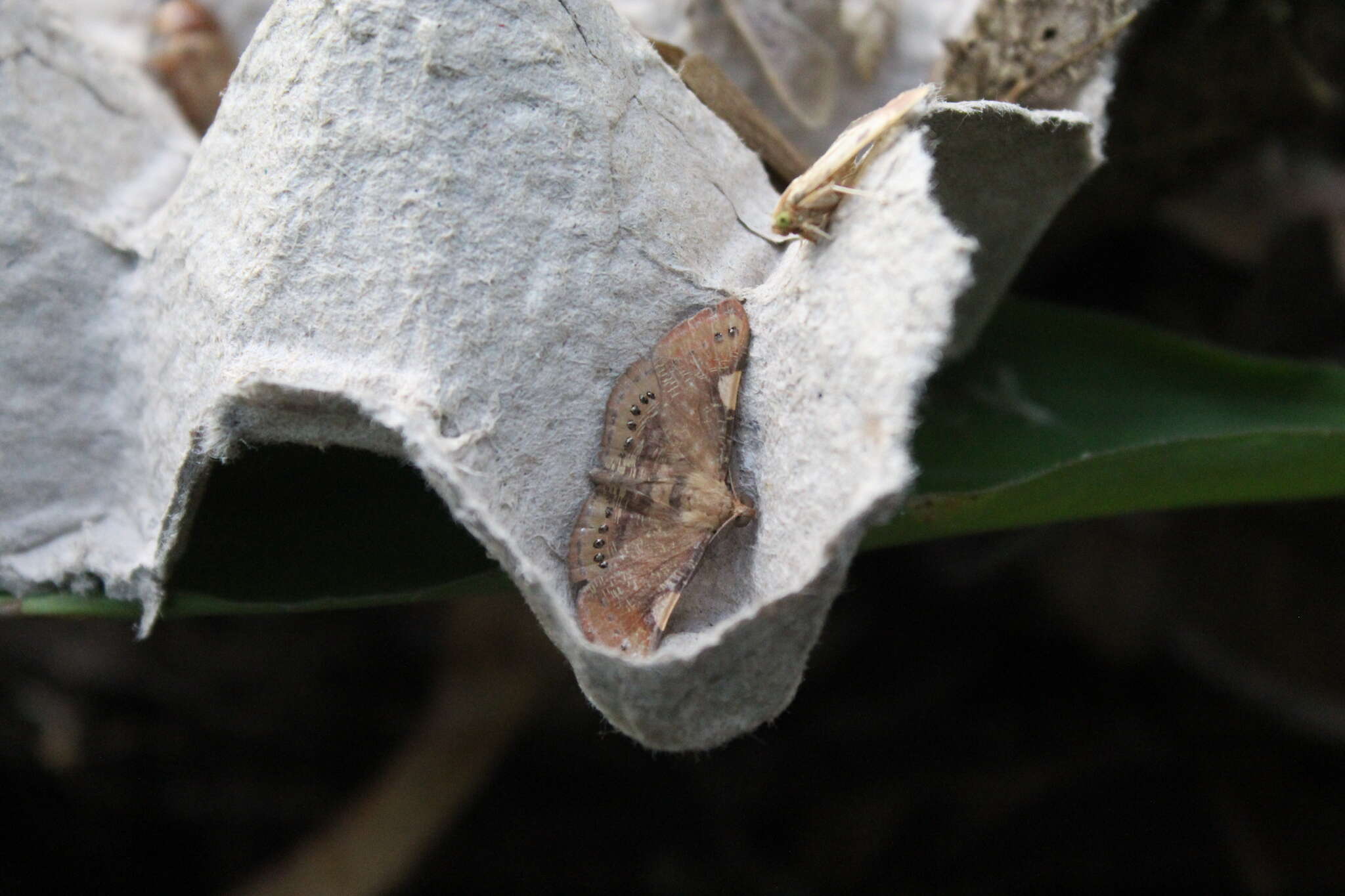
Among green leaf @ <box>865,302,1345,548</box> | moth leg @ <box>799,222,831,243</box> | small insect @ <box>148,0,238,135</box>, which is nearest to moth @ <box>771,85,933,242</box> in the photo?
moth leg @ <box>799,222,831,243</box>

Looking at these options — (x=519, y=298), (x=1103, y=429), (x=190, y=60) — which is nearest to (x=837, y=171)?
(x=519, y=298)

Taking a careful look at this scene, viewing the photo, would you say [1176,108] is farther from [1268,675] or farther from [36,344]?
[36,344]

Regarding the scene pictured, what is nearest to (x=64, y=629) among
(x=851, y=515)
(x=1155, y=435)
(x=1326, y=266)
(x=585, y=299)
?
(x=585, y=299)

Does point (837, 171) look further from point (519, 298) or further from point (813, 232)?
point (519, 298)

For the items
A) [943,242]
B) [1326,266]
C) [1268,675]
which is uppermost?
[943,242]

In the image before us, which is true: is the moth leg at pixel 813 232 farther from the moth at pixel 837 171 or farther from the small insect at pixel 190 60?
the small insect at pixel 190 60

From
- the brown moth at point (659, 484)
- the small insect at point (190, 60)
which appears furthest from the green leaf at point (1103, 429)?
the small insect at point (190, 60)
